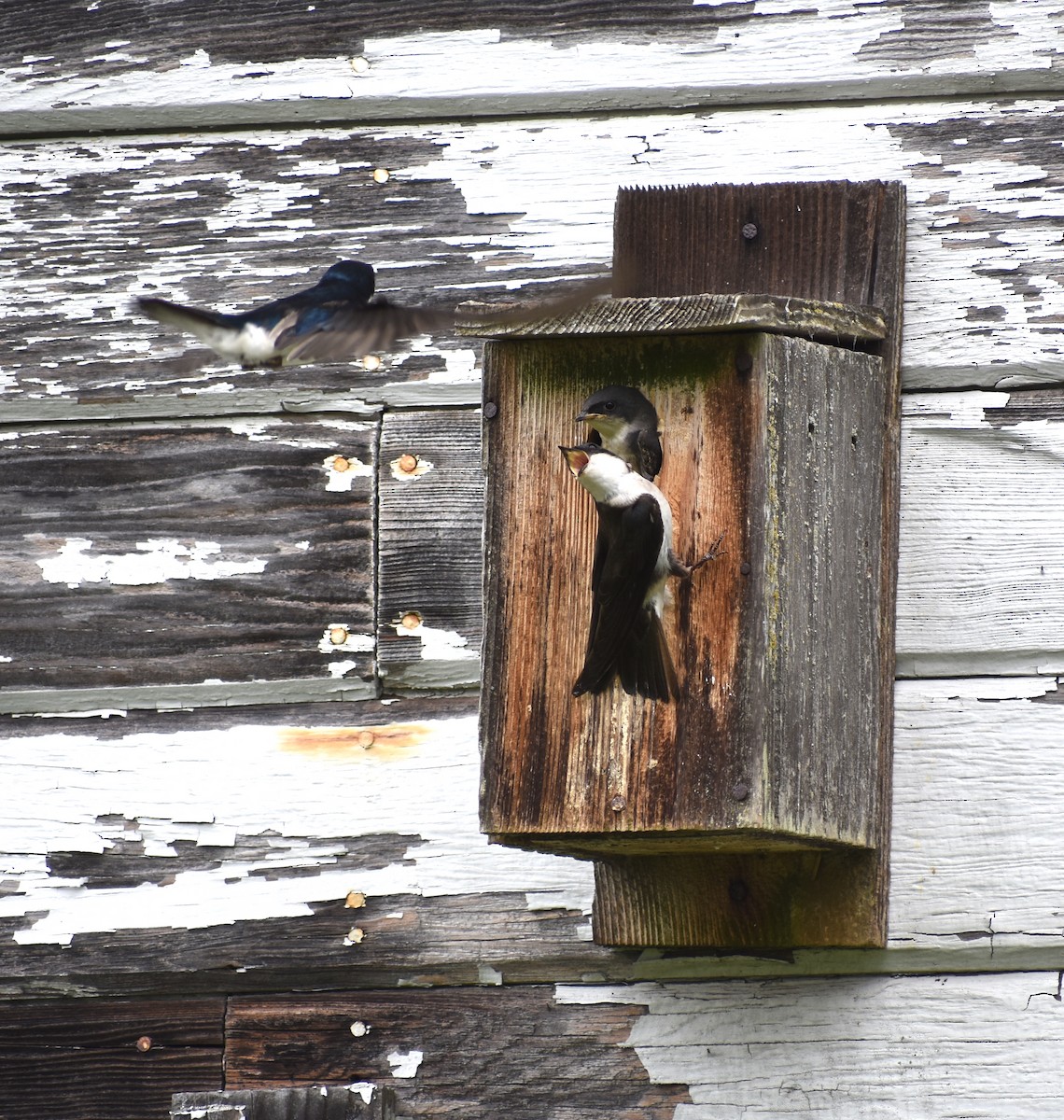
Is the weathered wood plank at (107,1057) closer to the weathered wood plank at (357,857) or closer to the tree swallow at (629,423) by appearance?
the weathered wood plank at (357,857)

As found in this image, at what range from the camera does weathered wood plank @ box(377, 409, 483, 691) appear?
2.34 metres

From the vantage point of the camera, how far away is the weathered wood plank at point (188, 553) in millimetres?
2381

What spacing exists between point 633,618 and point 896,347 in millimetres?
529

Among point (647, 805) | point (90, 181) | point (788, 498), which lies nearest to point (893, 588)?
point (788, 498)

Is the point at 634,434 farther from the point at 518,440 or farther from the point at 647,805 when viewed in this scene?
the point at 647,805

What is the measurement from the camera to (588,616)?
6.66 ft

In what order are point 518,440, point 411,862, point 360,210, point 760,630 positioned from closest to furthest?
point 760,630 → point 518,440 → point 411,862 → point 360,210

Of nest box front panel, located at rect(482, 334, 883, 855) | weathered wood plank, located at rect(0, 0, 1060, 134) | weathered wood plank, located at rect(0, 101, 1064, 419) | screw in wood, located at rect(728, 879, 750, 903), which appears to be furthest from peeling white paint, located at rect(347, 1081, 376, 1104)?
weathered wood plank, located at rect(0, 0, 1060, 134)

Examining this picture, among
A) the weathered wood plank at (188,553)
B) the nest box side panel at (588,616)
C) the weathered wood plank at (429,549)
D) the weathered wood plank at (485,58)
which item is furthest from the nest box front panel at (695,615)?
the weathered wood plank at (485,58)

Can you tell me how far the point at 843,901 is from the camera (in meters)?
2.14

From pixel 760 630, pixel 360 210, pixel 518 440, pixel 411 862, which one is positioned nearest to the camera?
pixel 760 630

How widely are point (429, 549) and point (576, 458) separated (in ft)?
1.29

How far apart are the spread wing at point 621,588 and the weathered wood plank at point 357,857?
363 millimetres

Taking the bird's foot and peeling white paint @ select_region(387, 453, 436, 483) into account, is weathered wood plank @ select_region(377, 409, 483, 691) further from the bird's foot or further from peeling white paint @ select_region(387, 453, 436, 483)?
the bird's foot
